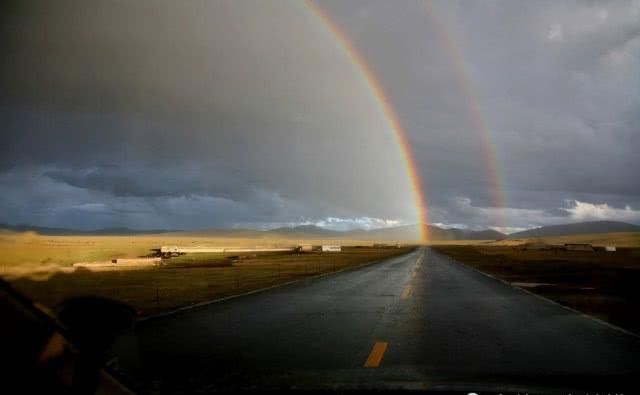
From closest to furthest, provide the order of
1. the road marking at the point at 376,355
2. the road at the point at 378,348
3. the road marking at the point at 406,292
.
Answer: the road at the point at 378,348, the road marking at the point at 376,355, the road marking at the point at 406,292

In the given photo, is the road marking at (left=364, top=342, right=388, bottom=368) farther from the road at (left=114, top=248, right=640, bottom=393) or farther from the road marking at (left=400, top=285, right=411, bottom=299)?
the road marking at (left=400, top=285, right=411, bottom=299)

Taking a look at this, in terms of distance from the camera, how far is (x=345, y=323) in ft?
39.2

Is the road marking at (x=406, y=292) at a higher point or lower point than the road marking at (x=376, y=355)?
higher

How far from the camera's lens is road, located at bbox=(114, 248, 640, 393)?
637 cm

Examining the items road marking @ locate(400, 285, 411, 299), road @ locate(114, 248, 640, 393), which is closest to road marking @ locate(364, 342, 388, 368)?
road @ locate(114, 248, 640, 393)

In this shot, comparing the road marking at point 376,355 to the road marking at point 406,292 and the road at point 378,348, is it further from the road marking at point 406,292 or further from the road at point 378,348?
the road marking at point 406,292

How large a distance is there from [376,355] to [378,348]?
0.64 meters

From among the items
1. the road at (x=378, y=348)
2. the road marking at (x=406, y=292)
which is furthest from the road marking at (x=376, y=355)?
the road marking at (x=406, y=292)

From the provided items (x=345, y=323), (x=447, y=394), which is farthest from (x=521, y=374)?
(x=345, y=323)

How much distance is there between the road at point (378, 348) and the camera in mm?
6367

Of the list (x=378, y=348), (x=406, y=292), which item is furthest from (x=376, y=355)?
(x=406, y=292)

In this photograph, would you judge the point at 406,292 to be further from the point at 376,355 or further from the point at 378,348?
the point at 376,355

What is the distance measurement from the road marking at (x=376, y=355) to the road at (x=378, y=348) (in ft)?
0.06

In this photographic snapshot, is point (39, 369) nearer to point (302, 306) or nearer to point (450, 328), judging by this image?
point (450, 328)
